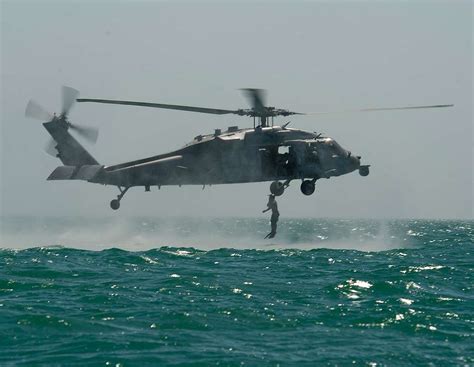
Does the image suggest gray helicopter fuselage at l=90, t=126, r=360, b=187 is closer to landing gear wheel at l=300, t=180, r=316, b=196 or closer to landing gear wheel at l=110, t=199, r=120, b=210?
landing gear wheel at l=300, t=180, r=316, b=196

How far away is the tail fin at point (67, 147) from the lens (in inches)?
1511

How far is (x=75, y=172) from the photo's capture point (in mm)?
36938

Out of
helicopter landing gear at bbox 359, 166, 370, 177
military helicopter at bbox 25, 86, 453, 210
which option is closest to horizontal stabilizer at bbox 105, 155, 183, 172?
military helicopter at bbox 25, 86, 453, 210

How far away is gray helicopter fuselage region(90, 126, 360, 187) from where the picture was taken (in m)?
35.0

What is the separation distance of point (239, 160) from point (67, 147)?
10.3m

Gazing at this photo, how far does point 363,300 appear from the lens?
2097cm

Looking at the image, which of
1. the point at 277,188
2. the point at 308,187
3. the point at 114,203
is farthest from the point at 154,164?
the point at 308,187

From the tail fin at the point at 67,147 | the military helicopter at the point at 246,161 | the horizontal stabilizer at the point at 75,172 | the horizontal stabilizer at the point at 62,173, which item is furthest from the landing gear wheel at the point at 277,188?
the horizontal stabilizer at the point at 62,173

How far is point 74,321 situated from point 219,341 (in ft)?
12.9

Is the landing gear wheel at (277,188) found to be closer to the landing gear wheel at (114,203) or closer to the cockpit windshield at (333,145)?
the cockpit windshield at (333,145)

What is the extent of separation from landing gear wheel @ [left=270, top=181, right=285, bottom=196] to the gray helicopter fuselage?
0.32 metres

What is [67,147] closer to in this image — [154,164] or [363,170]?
→ [154,164]

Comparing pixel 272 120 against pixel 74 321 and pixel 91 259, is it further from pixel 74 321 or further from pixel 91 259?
pixel 74 321

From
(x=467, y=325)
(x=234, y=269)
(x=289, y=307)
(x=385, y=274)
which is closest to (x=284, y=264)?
(x=234, y=269)
